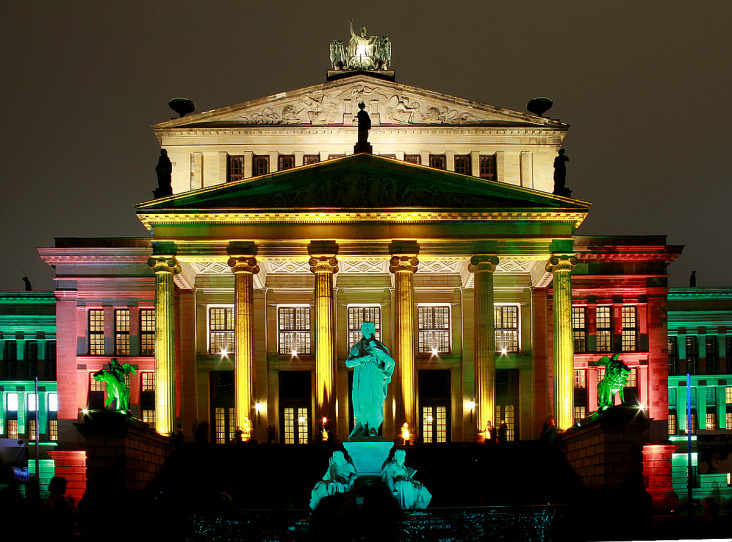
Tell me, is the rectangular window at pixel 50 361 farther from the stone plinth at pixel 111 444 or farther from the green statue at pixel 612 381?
the green statue at pixel 612 381

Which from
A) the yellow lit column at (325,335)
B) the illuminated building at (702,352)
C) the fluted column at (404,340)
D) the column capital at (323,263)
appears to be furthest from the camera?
the illuminated building at (702,352)

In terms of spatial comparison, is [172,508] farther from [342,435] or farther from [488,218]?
[342,435]

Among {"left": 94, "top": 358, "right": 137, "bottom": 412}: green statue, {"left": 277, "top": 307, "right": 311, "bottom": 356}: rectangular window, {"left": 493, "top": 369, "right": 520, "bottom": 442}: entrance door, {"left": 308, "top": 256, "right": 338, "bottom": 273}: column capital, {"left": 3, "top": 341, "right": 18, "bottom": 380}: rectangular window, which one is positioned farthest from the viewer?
{"left": 3, "top": 341, "right": 18, "bottom": 380}: rectangular window

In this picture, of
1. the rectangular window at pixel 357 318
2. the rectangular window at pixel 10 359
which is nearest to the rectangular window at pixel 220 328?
the rectangular window at pixel 357 318

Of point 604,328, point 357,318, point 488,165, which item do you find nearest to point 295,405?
point 357,318

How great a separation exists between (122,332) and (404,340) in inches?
685

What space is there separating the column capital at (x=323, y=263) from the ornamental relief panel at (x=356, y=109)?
33.6 ft

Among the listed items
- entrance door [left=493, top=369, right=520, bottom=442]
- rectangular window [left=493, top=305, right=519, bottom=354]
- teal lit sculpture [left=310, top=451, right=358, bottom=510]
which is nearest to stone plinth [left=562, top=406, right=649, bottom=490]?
teal lit sculpture [left=310, top=451, right=358, bottom=510]

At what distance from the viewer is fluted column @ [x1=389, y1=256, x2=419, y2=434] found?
44.9m

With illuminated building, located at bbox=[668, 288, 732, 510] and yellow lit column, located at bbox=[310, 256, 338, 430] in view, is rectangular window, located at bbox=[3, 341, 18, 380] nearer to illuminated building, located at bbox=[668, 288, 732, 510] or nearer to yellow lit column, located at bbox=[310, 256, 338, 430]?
yellow lit column, located at bbox=[310, 256, 338, 430]

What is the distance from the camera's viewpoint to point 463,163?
53781mm

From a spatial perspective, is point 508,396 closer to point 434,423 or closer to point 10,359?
point 434,423

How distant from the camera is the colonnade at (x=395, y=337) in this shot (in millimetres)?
45125

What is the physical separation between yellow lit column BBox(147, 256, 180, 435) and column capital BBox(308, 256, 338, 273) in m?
6.72
